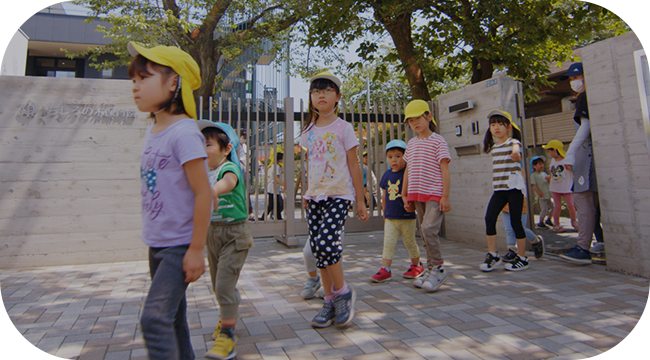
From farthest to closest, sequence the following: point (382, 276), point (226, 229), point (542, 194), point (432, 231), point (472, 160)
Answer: point (542, 194)
point (472, 160)
point (382, 276)
point (432, 231)
point (226, 229)

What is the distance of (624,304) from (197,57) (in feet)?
35.7

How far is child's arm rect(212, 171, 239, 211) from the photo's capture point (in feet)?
7.93

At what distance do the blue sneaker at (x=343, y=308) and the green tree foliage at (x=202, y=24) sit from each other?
918 centimetres

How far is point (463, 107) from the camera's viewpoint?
6.38m

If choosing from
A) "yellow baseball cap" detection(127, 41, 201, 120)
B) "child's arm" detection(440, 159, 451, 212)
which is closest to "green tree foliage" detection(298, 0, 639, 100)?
"child's arm" detection(440, 159, 451, 212)

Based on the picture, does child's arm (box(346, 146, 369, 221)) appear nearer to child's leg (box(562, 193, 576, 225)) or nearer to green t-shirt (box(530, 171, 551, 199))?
child's leg (box(562, 193, 576, 225))

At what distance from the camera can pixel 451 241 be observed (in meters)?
6.82

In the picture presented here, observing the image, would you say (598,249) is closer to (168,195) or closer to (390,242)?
(390,242)

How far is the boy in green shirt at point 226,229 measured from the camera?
2.49 meters

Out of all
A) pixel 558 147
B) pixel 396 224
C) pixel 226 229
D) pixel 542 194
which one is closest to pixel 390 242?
pixel 396 224

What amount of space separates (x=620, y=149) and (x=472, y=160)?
2.24 metres

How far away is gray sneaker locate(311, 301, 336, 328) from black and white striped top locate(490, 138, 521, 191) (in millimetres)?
2592

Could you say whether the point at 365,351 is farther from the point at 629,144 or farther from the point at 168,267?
the point at 629,144

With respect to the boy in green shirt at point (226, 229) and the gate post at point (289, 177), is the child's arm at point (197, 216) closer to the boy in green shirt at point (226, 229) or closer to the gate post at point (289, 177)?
the boy in green shirt at point (226, 229)
